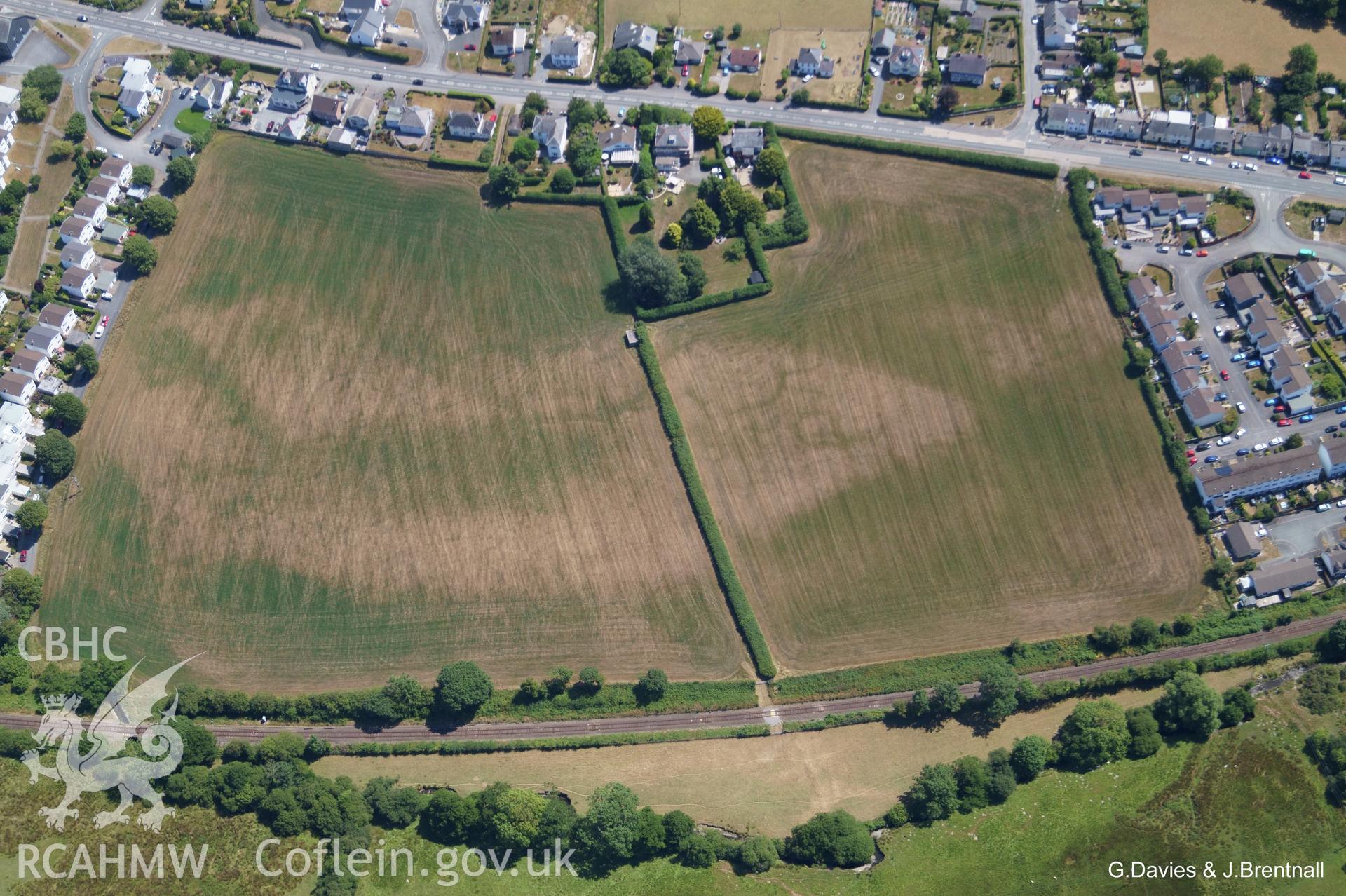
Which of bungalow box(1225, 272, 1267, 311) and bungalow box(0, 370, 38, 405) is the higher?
bungalow box(0, 370, 38, 405)

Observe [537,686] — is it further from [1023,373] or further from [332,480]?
[1023,373]

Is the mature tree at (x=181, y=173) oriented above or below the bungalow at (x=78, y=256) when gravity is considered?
above

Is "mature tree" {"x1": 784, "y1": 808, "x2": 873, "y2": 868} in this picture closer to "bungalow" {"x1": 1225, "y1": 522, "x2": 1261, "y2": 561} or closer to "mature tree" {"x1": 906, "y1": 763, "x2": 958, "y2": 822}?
"mature tree" {"x1": 906, "y1": 763, "x2": 958, "y2": 822}

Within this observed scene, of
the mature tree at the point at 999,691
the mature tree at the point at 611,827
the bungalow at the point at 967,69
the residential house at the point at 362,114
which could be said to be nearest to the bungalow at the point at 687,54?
the bungalow at the point at 967,69

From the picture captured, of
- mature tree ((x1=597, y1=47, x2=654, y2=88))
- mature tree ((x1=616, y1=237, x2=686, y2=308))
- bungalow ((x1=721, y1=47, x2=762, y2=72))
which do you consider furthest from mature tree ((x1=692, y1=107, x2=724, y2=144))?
mature tree ((x1=616, y1=237, x2=686, y2=308))

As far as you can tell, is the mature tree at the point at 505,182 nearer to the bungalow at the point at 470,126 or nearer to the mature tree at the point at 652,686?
the bungalow at the point at 470,126

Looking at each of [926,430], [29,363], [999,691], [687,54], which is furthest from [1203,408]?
[29,363]

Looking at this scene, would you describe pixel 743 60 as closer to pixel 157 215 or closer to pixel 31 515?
pixel 157 215
